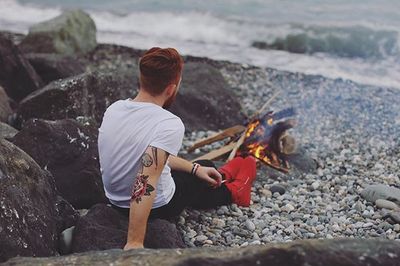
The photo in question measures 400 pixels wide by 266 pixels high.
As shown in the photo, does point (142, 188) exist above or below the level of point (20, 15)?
above

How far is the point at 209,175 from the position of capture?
4.93m

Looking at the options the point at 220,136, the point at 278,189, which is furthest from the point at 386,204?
the point at 220,136

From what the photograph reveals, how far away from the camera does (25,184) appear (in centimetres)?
408

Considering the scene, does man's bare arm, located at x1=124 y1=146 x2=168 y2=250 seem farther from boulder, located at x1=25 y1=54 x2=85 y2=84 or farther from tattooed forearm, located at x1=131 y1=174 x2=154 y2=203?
boulder, located at x1=25 y1=54 x2=85 y2=84

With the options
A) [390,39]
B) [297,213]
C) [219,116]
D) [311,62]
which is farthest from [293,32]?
[297,213]

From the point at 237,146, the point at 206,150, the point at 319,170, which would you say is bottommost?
the point at 206,150

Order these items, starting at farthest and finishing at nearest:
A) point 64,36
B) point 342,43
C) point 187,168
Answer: point 342,43 < point 64,36 < point 187,168

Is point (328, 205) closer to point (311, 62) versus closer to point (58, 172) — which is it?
point (58, 172)

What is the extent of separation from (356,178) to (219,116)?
2.21 meters

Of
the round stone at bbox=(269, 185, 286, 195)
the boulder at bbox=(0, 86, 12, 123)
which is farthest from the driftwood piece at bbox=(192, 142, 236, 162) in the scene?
the boulder at bbox=(0, 86, 12, 123)

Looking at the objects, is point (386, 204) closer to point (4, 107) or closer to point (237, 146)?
point (237, 146)

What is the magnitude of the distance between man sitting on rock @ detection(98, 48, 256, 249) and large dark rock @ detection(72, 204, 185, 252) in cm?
12

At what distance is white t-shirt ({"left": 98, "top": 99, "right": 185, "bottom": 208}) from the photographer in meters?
4.07

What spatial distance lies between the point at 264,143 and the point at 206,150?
27.4 inches
